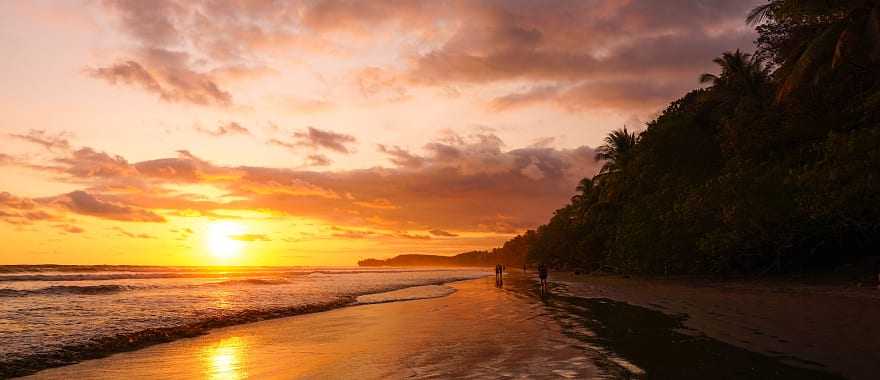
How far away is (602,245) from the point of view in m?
68.1

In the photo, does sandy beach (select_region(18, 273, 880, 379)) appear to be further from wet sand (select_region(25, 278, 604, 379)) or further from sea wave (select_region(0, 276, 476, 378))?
sea wave (select_region(0, 276, 476, 378))

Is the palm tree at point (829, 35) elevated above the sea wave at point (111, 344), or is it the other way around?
the palm tree at point (829, 35)

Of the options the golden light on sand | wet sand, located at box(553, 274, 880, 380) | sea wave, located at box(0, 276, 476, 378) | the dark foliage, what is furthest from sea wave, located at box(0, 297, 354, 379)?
the dark foliage

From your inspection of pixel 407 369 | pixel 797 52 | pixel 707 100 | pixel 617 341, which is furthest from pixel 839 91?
pixel 407 369

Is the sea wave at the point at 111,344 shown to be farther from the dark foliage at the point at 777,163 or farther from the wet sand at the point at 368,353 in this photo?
the dark foliage at the point at 777,163

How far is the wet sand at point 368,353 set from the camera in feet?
32.3

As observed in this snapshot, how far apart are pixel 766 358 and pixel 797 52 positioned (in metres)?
20.2

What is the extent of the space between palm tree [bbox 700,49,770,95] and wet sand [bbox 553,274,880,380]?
67.2 feet

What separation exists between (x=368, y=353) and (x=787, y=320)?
1081 centimetres

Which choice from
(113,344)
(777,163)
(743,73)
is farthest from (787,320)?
(743,73)

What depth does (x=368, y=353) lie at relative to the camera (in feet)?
39.6

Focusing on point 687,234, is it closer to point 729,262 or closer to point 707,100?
point 729,262

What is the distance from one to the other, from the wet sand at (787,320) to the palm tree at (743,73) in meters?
20.5

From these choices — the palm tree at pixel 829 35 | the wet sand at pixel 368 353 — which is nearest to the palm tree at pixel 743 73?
the palm tree at pixel 829 35
